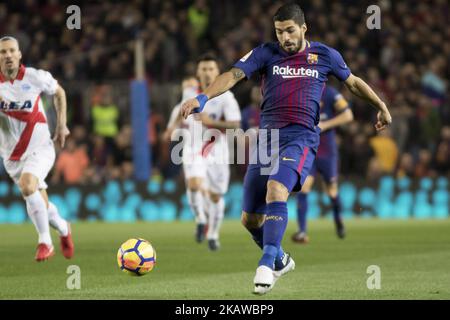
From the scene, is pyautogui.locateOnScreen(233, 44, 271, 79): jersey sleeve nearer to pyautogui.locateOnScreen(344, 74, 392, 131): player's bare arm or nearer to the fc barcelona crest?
the fc barcelona crest

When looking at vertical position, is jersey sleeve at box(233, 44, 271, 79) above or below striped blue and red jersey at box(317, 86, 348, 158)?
below

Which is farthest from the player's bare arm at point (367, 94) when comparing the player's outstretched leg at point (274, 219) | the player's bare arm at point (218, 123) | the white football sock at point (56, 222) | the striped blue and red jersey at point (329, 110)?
the striped blue and red jersey at point (329, 110)

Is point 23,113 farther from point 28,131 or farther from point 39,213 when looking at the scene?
point 39,213

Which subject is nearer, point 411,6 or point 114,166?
point 114,166

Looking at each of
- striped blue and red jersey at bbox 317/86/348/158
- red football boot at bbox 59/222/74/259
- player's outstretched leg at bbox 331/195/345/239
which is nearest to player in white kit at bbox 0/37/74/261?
red football boot at bbox 59/222/74/259

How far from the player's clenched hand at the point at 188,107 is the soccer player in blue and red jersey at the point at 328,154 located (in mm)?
6346

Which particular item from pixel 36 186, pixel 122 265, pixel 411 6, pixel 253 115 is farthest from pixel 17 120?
pixel 411 6

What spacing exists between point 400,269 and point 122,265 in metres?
→ 2.80

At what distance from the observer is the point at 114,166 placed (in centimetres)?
2105

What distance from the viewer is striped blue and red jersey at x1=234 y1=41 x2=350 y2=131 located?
833 centimetres

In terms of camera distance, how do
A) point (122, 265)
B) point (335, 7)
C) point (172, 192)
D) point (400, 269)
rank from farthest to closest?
point (335, 7) < point (172, 192) < point (400, 269) < point (122, 265)

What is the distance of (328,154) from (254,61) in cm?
648

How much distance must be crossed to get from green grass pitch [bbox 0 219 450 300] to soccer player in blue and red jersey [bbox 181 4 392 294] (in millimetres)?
647

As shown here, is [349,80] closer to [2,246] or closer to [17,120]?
[17,120]
